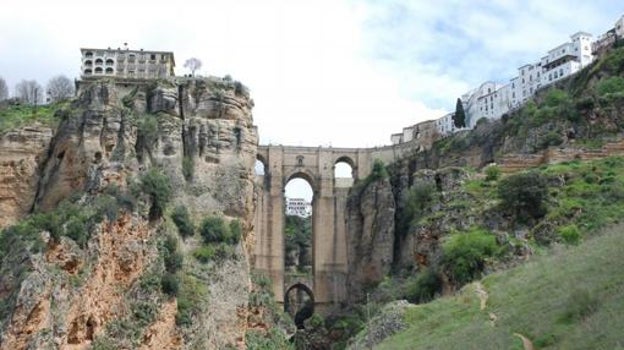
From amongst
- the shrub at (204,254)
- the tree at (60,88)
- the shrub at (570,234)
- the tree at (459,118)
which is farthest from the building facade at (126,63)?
the shrub at (570,234)

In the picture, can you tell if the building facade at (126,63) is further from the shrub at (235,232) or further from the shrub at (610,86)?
the shrub at (610,86)

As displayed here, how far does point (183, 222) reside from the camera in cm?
5612

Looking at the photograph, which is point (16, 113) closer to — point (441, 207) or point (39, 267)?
point (39, 267)

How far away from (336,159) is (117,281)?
42.4m

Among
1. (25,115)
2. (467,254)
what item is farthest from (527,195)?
(25,115)

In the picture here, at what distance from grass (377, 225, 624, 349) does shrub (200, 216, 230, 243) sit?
1080 inches

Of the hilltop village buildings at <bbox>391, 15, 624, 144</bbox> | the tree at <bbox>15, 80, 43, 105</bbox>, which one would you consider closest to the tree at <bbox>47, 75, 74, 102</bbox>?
the tree at <bbox>15, 80, 43, 105</bbox>

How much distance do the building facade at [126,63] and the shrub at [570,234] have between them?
45.5 metres

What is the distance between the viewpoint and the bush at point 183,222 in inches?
2206

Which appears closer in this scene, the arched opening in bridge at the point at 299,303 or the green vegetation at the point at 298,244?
the arched opening in bridge at the point at 299,303

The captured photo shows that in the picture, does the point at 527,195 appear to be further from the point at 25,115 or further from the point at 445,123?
the point at 445,123

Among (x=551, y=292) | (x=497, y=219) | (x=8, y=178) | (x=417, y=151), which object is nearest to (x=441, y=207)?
(x=497, y=219)

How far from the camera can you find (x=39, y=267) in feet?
147

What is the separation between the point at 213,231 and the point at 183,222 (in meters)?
2.08
